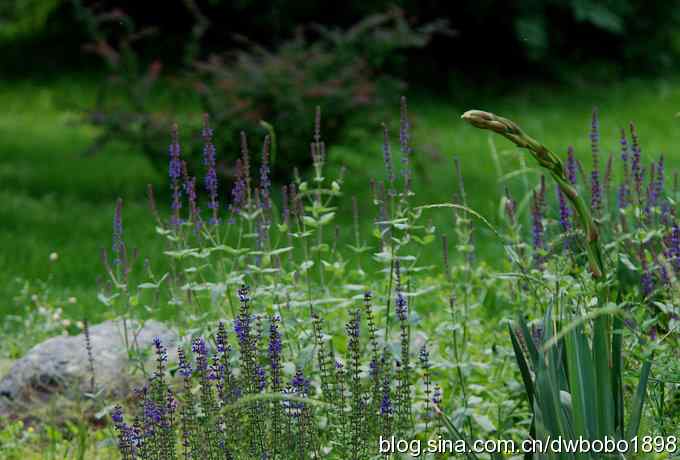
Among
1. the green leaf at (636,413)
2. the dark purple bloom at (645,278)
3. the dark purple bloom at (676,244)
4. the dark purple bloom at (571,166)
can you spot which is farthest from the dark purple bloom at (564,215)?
the green leaf at (636,413)

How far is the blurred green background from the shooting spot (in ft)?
28.0

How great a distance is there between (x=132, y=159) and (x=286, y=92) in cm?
335

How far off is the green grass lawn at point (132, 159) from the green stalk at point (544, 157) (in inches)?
66.4

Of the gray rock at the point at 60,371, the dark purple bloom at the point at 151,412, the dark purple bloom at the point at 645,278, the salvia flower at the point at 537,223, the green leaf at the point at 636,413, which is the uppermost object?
the salvia flower at the point at 537,223

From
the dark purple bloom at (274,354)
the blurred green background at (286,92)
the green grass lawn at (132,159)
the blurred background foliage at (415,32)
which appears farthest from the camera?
the blurred background foliage at (415,32)

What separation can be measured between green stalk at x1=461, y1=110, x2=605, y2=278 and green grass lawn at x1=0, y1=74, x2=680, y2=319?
1.69 metres

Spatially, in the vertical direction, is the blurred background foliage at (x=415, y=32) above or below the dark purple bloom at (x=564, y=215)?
above

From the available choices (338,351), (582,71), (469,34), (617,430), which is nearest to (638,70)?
(582,71)

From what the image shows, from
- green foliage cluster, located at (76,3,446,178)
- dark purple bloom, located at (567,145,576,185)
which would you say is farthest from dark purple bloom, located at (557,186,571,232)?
green foliage cluster, located at (76,3,446,178)

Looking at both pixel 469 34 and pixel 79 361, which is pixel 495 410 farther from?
pixel 469 34

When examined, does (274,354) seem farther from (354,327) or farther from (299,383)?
(354,327)

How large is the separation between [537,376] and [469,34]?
13824 mm

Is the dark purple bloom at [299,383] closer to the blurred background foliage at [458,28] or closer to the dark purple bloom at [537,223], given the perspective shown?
the dark purple bloom at [537,223]

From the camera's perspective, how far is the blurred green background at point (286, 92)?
8.54 metres
